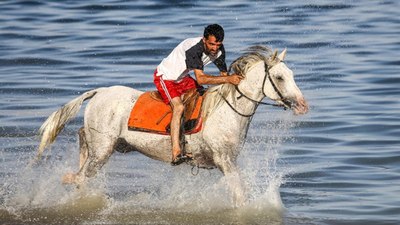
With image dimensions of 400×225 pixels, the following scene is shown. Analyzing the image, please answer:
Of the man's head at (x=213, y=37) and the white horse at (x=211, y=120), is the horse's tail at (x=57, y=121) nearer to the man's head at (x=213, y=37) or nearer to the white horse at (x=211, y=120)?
the white horse at (x=211, y=120)

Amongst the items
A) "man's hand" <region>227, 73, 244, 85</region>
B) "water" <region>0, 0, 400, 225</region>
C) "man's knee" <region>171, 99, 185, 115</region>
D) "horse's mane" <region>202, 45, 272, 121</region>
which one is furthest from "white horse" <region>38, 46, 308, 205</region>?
"water" <region>0, 0, 400, 225</region>

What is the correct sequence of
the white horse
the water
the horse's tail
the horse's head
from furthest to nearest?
the water < the horse's tail < the white horse < the horse's head

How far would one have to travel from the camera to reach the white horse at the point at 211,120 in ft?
36.3

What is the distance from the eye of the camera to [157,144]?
11.7m

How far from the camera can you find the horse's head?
10.9m

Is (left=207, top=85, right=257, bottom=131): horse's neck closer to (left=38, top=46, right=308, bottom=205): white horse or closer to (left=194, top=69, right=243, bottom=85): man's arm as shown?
(left=38, top=46, right=308, bottom=205): white horse

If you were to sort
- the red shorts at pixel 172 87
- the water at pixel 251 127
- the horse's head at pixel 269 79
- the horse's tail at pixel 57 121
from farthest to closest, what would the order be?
the water at pixel 251 127 → the horse's tail at pixel 57 121 → the red shorts at pixel 172 87 → the horse's head at pixel 269 79

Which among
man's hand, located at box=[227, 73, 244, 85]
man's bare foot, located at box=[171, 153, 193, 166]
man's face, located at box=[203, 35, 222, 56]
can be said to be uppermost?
man's face, located at box=[203, 35, 222, 56]

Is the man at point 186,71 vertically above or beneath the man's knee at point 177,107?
above

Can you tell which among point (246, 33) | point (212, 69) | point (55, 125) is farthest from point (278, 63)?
point (246, 33)

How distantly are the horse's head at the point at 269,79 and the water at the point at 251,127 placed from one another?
4.36ft

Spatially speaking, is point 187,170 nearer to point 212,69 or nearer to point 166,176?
point 166,176

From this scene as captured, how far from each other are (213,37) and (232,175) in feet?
4.84

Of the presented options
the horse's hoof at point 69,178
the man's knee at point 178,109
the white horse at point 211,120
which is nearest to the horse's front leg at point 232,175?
the white horse at point 211,120
